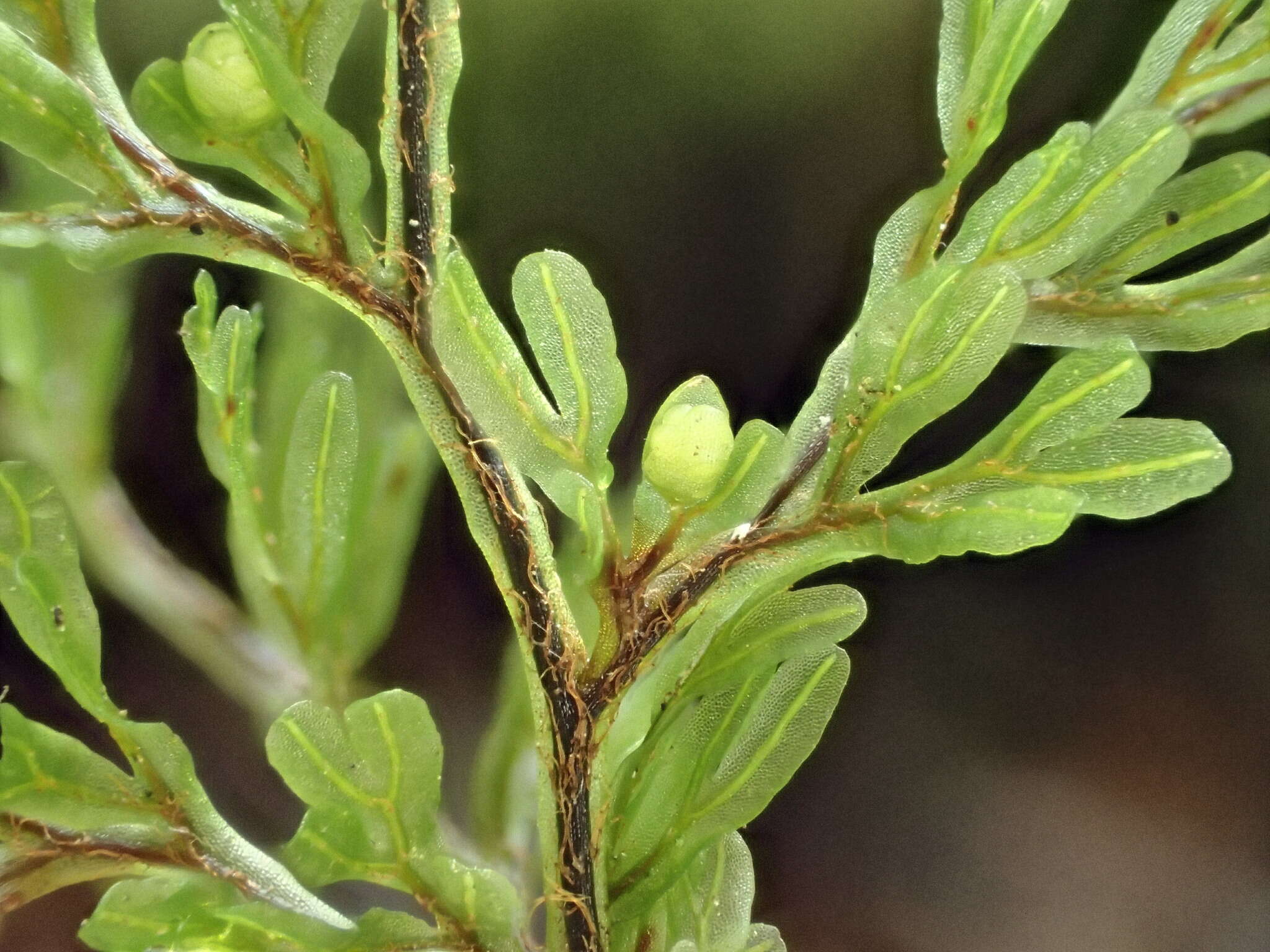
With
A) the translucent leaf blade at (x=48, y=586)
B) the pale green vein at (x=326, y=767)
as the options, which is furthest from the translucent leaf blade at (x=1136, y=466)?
the translucent leaf blade at (x=48, y=586)

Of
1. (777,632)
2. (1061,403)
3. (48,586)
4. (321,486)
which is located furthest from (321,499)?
(1061,403)

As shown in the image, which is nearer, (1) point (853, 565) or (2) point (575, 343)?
(2) point (575, 343)

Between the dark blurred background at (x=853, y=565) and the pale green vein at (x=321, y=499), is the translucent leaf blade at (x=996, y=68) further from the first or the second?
the pale green vein at (x=321, y=499)

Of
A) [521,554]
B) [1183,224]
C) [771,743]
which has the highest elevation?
[1183,224]

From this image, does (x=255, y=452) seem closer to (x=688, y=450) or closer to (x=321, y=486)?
(x=321, y=486)

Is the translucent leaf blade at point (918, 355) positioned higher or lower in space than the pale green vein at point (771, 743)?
higher

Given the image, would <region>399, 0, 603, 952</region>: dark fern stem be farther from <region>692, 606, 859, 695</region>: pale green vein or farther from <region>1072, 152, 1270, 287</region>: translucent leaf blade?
<region>1072, 152, 1270, 287</region>: translucent leaf blade
